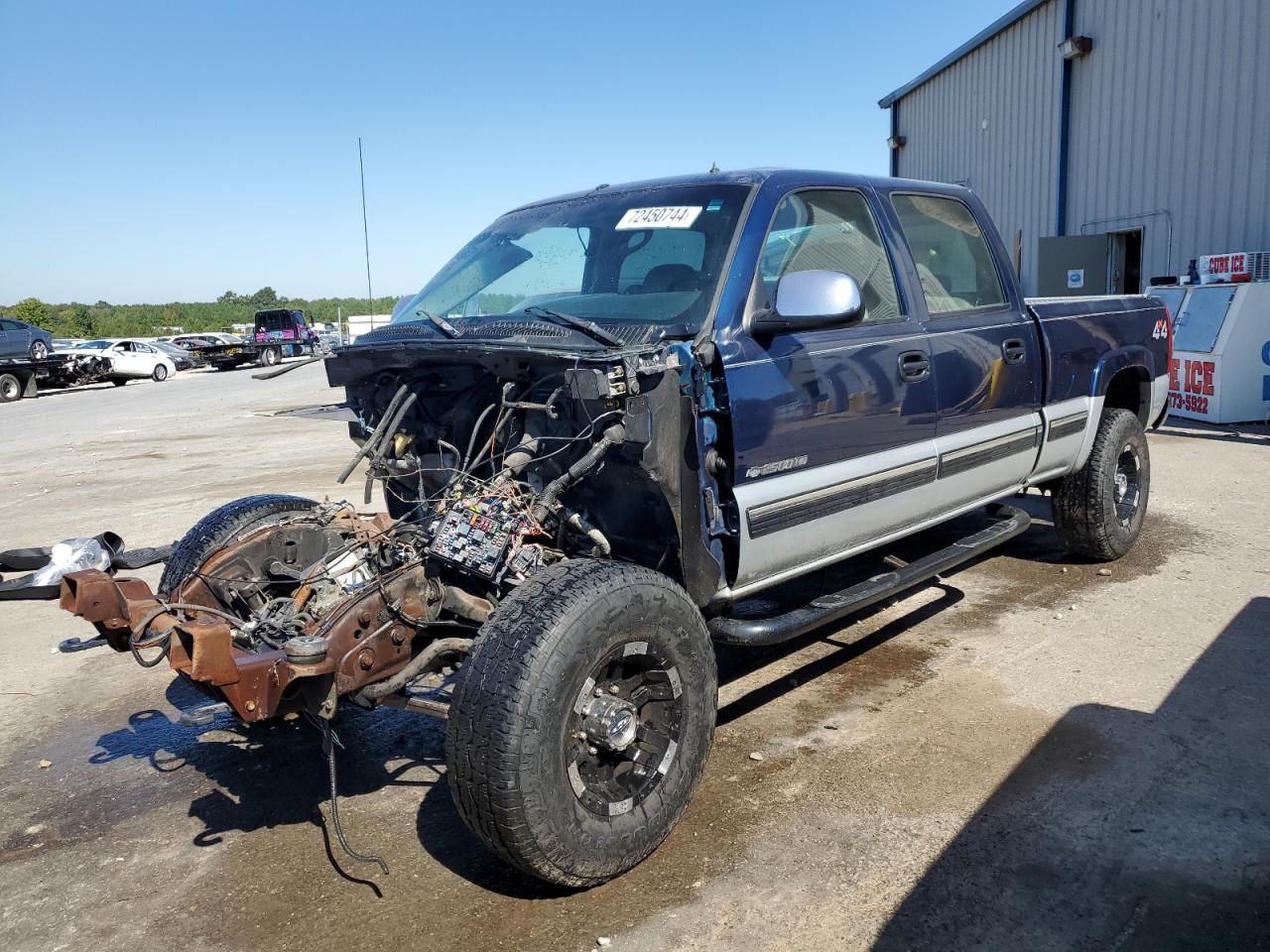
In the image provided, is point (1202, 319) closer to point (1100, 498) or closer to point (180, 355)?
point (1100, 498)

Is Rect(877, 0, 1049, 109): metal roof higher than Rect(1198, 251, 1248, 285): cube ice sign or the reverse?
higher

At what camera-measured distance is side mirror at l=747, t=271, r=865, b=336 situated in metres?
3.31

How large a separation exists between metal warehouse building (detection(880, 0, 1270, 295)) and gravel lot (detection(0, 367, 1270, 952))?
33.8 feet

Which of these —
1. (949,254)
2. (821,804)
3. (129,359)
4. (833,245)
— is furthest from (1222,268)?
(129,359)

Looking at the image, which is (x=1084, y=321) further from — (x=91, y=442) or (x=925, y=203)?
(x=91, y=442)

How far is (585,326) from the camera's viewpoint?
3316 millimetres

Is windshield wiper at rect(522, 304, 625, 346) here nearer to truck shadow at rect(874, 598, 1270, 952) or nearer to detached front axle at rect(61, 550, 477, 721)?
detached front axle at rect(61, 550, 477, 721)

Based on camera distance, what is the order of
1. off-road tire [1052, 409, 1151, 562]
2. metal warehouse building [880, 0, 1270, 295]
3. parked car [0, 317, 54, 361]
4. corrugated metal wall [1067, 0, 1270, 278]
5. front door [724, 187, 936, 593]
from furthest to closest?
parked car [0, 317, 54, 361], metal warehouse building [880, 0, 1270, 295], corrugated metal wall [1067, 0, 1270, 278], off-road tire [1052, 409, 1151, 562], front door [724, 187, 936, 593]

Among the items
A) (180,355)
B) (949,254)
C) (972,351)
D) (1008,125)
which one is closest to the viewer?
(972,351)

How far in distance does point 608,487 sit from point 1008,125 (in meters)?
18.3

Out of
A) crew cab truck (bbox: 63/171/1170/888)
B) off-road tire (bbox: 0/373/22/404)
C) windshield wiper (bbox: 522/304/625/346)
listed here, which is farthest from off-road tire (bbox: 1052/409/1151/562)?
off-road tire (bbox: 0/373/22/404)

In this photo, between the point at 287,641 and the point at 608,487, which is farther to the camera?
the point at 608,487

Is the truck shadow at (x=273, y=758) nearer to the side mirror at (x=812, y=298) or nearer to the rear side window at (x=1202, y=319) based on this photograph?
the side mirror at (x=812, y=298)

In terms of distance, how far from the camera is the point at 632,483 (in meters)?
3.33
